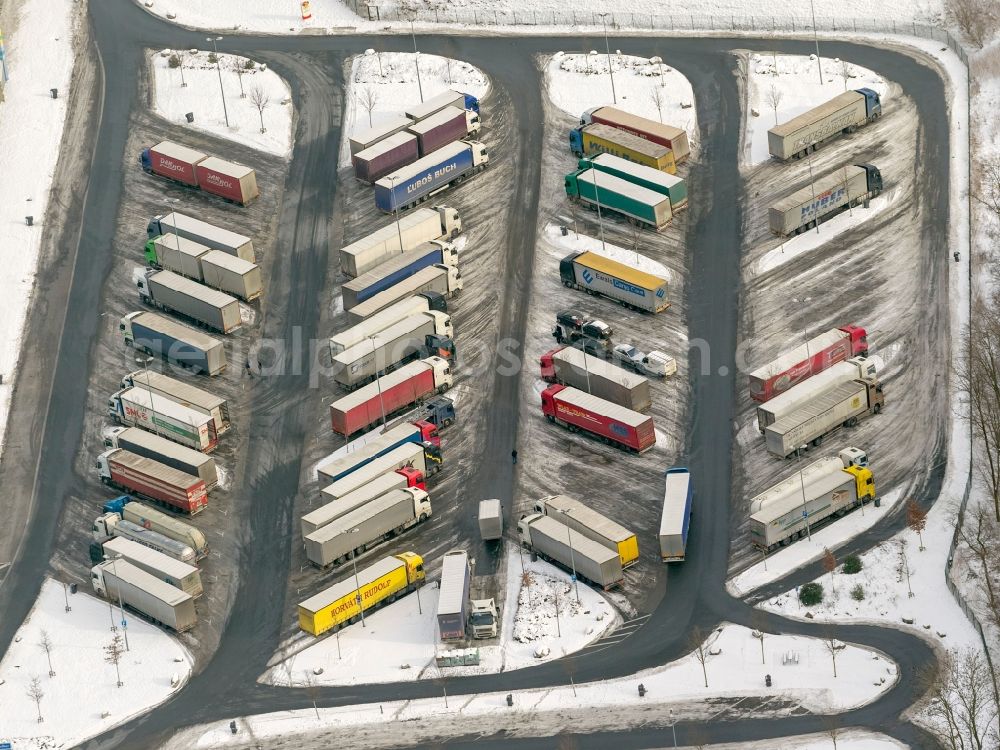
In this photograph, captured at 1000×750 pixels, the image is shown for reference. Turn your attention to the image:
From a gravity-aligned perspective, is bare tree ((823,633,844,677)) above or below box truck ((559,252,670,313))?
below

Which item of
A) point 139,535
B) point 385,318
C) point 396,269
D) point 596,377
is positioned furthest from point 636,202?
point 139,535

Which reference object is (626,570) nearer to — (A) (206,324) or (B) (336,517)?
(B) (336,517)

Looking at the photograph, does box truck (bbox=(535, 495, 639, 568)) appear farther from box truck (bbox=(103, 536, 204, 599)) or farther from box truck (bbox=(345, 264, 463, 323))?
box truck (bbox=(345, 264, 463, 323))

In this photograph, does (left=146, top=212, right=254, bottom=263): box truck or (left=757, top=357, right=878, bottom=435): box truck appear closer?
(left=757, top=357, right=878, bottom=435): box truck

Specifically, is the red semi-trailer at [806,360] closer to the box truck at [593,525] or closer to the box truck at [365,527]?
the box truck at [593,525]

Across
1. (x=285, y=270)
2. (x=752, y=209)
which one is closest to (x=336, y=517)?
(x=285, y=270)

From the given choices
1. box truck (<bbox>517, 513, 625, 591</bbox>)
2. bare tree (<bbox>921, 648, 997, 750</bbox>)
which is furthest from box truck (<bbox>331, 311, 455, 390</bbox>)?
bare tree (<bbox>921, 648, 997, 750</bbox>)
